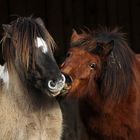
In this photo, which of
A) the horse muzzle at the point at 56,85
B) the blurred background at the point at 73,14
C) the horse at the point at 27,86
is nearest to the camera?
the horse muzzle at the point at 56,85

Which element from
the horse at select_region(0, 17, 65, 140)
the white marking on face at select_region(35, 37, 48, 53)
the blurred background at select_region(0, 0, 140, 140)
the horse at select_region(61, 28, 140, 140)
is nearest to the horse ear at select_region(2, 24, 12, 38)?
the horse at select_region(0, 17, 65, 140)

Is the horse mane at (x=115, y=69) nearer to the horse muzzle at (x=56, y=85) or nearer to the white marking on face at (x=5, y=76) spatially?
the horse muzzle at (x=56, y=85)

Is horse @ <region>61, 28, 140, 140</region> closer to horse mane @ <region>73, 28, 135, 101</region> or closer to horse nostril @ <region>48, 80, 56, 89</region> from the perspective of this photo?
horse mane @ <region>73, 28, 135, 101</region>

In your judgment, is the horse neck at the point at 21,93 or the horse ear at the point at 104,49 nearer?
the horse neck at the point at 21,93

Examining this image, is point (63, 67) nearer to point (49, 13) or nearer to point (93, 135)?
point (93, 135)

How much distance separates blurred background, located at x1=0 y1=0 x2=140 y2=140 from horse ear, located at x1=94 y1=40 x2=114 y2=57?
10.7 ft

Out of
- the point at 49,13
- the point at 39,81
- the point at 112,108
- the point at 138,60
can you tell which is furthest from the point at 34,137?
the point at 49,13

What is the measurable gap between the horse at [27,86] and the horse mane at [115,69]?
502mm

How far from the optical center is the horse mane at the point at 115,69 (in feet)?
18.4

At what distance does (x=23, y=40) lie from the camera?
207 inches

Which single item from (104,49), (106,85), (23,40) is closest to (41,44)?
(23,40)

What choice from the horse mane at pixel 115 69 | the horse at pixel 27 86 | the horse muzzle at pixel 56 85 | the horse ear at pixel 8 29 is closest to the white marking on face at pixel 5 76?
the horse at pixel 27 86

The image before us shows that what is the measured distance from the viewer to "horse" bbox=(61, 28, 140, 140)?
5516 mm

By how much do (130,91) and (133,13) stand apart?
3.44 meters
